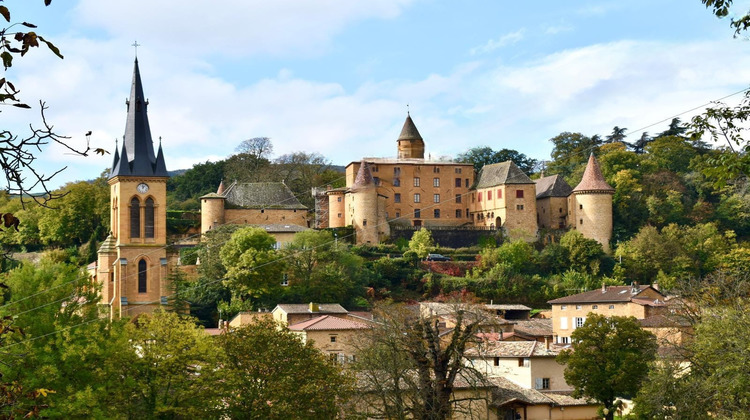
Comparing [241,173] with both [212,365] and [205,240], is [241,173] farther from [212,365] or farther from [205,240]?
[212,365]

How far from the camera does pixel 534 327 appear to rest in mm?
63812

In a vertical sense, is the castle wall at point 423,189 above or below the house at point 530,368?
above

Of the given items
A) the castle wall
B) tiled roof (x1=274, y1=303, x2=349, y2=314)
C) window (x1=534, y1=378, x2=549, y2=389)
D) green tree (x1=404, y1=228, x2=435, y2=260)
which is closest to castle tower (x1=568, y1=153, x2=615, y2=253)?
the castle wall

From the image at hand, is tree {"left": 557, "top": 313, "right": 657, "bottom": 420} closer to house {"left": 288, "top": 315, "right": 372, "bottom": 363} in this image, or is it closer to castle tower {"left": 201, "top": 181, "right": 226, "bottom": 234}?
house {"left": 288, "top": 315, "right": 372, "bottom": 363}

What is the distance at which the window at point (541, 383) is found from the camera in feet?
158

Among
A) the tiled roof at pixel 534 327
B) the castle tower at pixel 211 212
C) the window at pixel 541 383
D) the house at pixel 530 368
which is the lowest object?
the window at pixel 541 383

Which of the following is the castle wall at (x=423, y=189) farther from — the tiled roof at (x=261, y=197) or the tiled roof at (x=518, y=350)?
the tiled roof at (x=518, y=350)

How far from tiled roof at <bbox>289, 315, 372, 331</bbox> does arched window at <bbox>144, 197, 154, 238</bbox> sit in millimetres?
11825

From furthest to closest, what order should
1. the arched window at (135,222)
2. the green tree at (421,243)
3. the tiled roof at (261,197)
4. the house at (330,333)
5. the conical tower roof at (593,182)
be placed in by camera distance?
the conical tower roof at (593,182) → the tiled roof at (261,197) → the green tree at (421,243) → the arched window at (135,222) → the house at (330,333)

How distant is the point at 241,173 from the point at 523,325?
149 feet

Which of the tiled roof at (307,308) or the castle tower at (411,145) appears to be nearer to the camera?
the tiled roof at (307,308)

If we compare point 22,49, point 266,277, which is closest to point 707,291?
point 266,277

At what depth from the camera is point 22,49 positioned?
7.15 m

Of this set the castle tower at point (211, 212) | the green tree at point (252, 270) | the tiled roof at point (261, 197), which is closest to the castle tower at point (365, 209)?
the tiled roof at point (261, 197)
